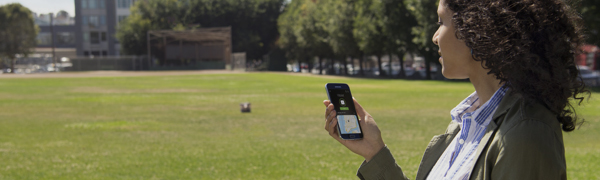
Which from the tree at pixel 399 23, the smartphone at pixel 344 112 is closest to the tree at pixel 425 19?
the tree at pixel 399 23

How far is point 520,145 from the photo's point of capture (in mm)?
1518

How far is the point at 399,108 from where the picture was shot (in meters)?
20.0

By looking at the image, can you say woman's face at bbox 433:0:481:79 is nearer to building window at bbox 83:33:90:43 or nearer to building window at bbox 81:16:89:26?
building window at bbox 81:16:89:26

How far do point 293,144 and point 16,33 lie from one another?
8741 cm

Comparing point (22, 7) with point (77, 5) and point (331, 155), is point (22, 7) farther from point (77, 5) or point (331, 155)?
point (331, 155)

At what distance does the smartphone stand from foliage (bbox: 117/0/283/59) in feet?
290

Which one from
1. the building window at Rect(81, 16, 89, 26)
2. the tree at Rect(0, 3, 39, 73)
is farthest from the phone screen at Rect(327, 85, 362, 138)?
the building window at Rect(81, 16, 89, 26)

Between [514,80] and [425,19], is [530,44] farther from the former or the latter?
[425,19]

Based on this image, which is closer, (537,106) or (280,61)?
(537,106)

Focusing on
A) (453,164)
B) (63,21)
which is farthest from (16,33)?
(453,164)

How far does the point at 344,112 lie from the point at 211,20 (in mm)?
92014

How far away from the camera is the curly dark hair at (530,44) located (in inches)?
64.0

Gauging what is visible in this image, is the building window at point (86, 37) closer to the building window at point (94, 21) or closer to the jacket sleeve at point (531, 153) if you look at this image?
the building window at point (94, 21)

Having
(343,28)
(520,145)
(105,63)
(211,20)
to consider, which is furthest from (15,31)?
(520,145)
